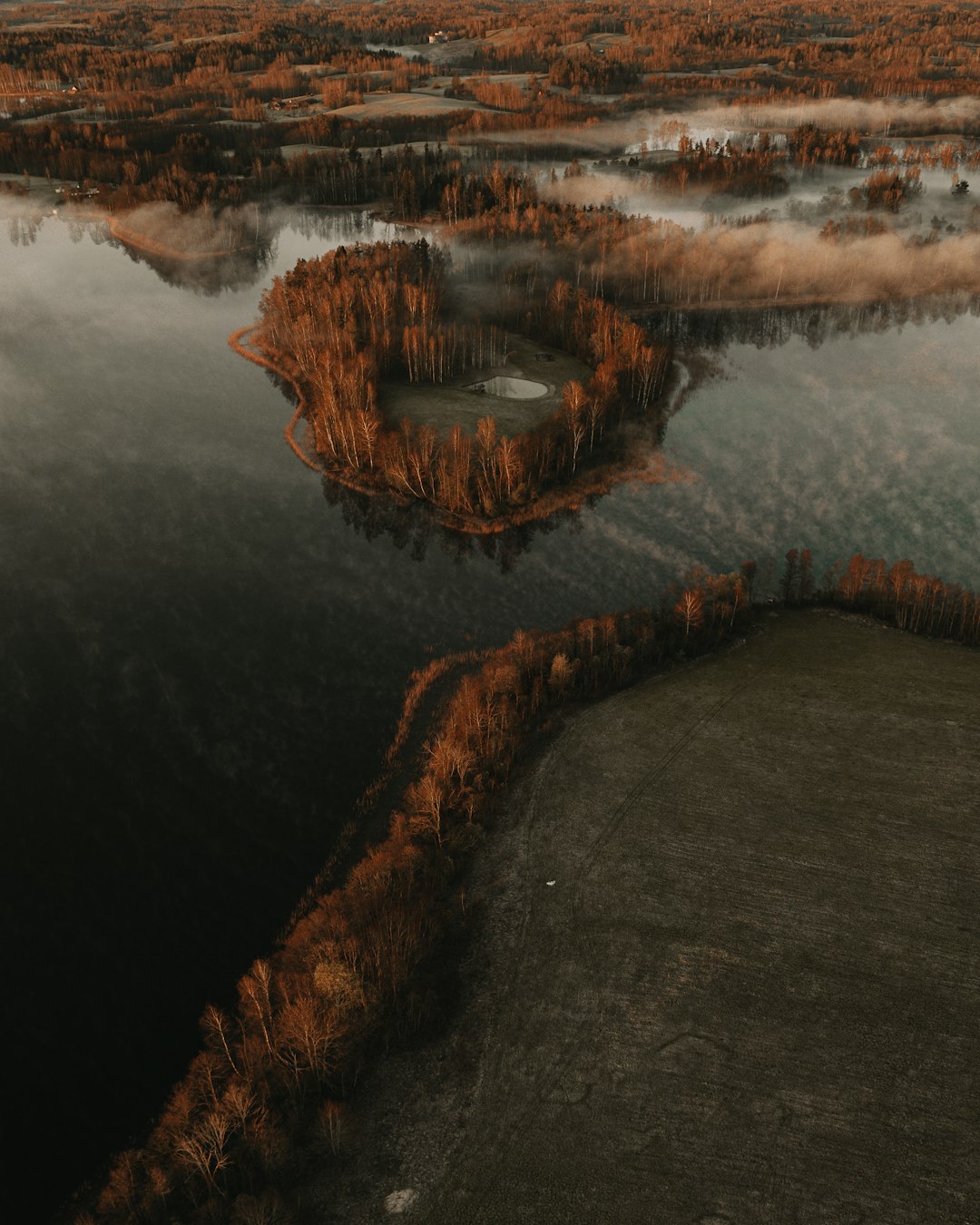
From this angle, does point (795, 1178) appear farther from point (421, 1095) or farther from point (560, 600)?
point (560, 600)

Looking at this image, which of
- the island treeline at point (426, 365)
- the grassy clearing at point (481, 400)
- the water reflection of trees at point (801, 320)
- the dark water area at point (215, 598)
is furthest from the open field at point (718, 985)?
the water reflection of trees at point (801, 320)

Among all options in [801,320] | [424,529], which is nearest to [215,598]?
[424,529]

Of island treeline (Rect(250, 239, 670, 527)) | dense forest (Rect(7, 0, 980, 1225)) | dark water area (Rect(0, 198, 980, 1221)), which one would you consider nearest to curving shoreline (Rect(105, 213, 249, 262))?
dense forest (Rect(7, 0, 980, 1225))

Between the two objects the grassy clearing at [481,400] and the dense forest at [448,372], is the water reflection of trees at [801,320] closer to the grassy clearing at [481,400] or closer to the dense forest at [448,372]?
the dense forest at [448,372]

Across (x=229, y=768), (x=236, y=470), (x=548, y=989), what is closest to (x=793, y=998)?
(x=548, y=989)

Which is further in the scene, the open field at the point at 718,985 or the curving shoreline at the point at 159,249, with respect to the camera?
the curving shoreline at the point at 159,249
